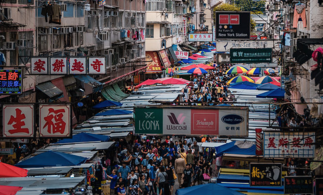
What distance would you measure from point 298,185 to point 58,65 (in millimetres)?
9432

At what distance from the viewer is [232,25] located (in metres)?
24.0

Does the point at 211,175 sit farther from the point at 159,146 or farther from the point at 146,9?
the point at 146,9

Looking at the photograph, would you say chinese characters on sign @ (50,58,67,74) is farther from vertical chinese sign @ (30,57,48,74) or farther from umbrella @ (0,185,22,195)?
umbrella @ (0,185,22,195)


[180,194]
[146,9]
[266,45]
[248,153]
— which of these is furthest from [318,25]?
[146,9]

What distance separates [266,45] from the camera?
25234 mm

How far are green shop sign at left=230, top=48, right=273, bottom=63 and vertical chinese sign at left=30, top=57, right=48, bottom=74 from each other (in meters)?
8.33

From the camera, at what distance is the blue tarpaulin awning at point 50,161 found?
16078 mm

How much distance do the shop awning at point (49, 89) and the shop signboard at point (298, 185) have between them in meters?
12.9

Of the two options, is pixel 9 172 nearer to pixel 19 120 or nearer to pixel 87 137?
pixel 19 120

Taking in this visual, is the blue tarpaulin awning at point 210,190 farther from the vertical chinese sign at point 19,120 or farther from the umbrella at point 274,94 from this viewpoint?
the umbrella at point 274,94

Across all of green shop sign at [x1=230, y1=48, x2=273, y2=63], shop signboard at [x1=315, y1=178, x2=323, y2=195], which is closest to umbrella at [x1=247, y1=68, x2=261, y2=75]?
green shop sign at [x1=230, y1=48, x2=273, y2=63]

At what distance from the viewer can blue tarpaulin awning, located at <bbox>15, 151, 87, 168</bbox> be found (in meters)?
16.1

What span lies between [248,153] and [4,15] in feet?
31.8

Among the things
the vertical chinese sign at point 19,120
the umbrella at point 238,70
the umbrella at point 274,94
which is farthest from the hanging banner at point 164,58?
the vertical chinese sign at point 19,120
